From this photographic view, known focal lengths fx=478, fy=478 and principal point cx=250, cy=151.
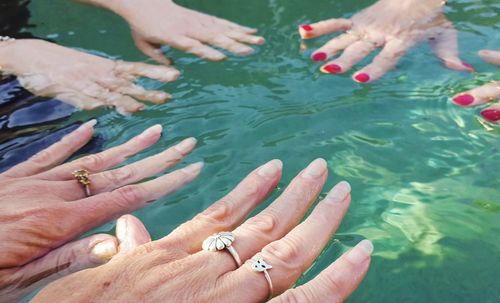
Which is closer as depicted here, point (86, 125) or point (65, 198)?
point (65, 198)

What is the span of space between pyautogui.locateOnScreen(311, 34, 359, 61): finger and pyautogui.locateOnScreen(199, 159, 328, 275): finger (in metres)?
1.18

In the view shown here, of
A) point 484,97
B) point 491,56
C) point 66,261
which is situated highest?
point 491,56

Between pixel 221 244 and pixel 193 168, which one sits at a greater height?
pixel 221 244

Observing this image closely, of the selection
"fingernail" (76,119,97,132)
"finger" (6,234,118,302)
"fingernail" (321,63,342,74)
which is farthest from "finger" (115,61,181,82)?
"finger" (6,234,118,302)

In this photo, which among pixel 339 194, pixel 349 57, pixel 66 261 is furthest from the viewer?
pixel 349 57

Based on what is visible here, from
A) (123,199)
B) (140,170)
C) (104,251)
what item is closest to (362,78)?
(140,170)

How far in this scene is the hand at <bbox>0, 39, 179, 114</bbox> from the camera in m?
2.71

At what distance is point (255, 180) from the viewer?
1.95 meters

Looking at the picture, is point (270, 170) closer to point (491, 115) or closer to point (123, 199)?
point (123, 199)

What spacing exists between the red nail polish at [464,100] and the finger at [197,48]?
4.57 ft

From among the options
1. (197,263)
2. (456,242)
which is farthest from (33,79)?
(456,242)

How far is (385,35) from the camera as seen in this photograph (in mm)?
3059

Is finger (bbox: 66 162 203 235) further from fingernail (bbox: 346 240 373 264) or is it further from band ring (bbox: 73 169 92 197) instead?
fingernail (bbox: 346 240 373 264)

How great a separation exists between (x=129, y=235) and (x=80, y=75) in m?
1.48
